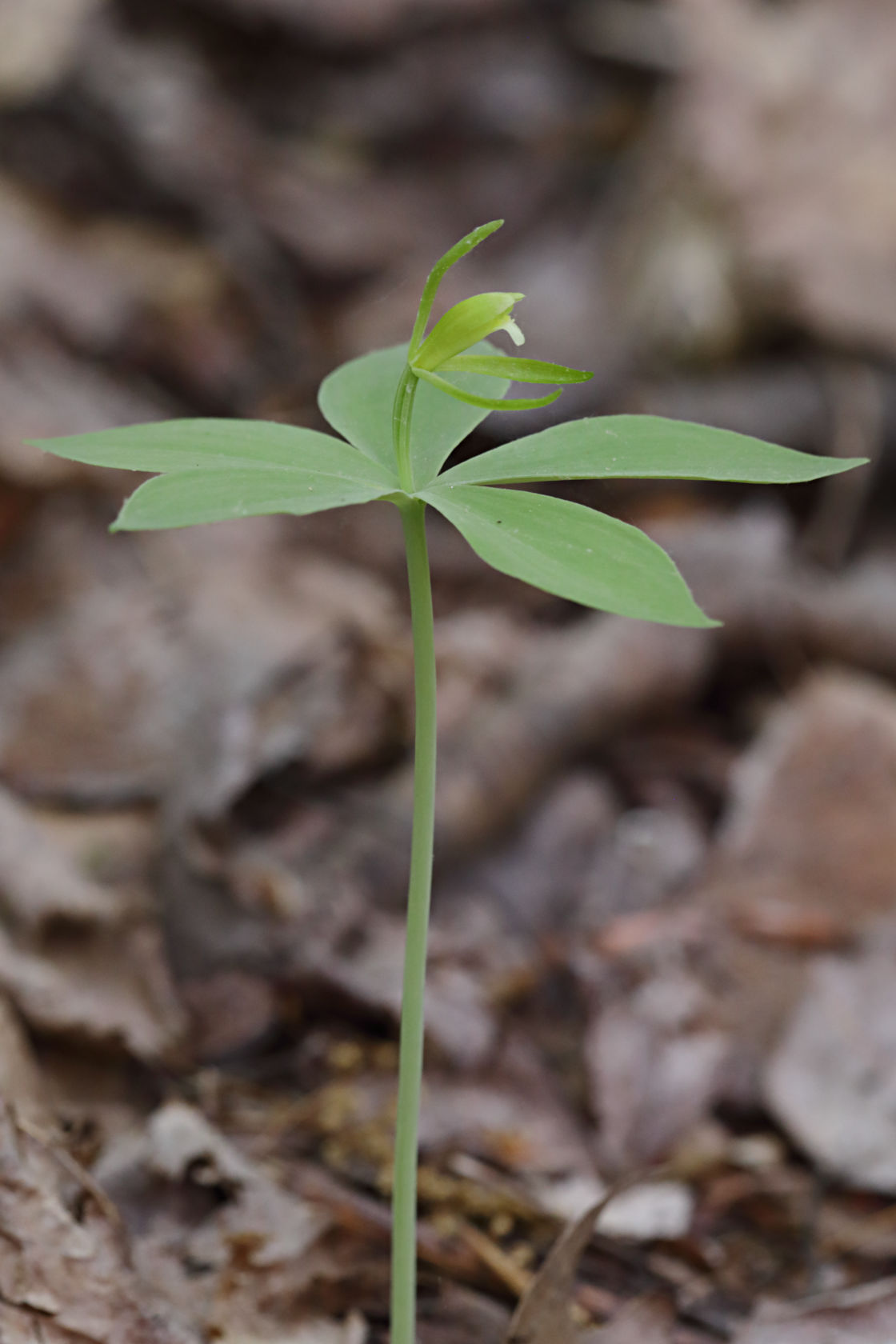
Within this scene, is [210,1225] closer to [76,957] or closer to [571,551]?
[76,957]

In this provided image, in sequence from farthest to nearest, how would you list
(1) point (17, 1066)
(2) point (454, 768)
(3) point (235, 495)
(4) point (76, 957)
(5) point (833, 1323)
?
(2) point (454, 768), (4) point (76, 957), (1) point (17, 1066), (5) point (833, 1323), (3) point (235, 495)

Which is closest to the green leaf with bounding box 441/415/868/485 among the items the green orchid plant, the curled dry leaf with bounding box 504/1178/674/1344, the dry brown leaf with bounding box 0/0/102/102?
the green orchid plant

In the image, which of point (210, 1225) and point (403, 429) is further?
point (210, 1225)

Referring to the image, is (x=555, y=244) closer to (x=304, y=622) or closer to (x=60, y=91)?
(x=60, y=91)

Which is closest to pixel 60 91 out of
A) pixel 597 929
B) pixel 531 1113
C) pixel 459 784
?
pixel 459 784

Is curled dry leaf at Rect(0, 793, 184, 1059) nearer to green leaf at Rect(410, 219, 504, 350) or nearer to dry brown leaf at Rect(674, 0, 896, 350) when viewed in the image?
green leaf at Rect(410, 219, 504, 350)

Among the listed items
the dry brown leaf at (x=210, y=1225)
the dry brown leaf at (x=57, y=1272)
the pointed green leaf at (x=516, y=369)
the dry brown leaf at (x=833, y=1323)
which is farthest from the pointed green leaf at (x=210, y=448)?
the dry brown leaf at (x=833, y=1323)

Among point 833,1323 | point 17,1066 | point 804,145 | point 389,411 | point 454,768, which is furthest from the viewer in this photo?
point 804,145

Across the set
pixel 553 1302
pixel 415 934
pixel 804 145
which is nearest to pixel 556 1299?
pixel 553 1302
